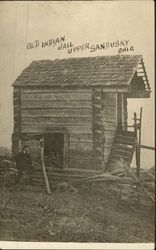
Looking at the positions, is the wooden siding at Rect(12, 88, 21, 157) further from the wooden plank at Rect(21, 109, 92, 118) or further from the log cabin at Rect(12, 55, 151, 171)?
the wooden plank at Rect(21, 109, 92, 118)

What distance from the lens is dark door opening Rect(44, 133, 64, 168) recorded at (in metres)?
2.42

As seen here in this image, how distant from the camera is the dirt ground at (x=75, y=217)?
2.30 metres

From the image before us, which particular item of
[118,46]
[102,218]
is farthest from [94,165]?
[118,46]

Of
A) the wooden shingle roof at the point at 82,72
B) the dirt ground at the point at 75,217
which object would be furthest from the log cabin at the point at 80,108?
the dirt ground at the point at 75,217

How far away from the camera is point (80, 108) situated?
2.41 m

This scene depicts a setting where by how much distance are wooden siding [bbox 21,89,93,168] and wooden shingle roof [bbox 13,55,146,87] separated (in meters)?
0.07

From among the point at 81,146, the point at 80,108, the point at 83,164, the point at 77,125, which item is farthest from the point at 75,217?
the point at 80,108

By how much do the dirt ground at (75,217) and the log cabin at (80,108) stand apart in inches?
7.7

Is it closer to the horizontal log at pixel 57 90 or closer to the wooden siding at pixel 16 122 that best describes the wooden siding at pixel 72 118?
the horizontal log at pixel 57 90

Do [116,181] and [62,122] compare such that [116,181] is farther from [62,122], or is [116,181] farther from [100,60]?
[100,60]

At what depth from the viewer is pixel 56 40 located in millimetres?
2396

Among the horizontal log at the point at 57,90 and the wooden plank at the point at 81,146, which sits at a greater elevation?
the horizontal log at the point at 57,90

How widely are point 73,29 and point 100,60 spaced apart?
241mm

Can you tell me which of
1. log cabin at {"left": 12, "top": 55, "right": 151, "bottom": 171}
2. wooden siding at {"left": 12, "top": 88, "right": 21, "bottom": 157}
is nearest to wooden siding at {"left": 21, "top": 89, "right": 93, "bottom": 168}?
log cabin at {"left": 12, "top": 55, "right": 151, "bottom": 171}
